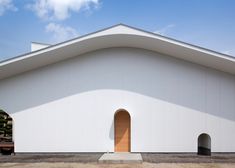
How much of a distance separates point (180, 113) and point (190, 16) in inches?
179

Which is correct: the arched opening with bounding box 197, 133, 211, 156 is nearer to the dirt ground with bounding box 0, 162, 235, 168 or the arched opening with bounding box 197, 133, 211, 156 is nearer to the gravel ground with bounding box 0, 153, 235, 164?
the gravel ground with bounding box 0, 153, 235, 164

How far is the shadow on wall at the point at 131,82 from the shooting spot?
35.9 feet

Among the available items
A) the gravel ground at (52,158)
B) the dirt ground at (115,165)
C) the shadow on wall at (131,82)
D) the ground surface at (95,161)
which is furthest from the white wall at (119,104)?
the dirt ground at (115,165)

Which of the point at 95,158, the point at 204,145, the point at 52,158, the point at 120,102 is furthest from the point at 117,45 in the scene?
the point at 204,145

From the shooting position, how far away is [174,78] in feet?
36.3

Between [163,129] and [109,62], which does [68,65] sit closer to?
[109,62]

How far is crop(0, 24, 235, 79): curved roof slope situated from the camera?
969 centimetres

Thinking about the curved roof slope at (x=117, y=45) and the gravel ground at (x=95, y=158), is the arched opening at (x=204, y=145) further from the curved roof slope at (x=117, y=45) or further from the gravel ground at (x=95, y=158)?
the curved roof slope at (x=117, y=45)

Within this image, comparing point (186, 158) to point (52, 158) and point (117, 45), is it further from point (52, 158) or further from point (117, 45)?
point (117, 45)

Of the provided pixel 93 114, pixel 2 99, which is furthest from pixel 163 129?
pixel 2 99

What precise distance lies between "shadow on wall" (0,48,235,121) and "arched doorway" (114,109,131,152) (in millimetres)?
Answer: 1338

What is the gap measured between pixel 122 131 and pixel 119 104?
4.52 ft

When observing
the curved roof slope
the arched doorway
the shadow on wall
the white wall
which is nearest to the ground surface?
the white wall

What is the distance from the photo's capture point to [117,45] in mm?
11078
